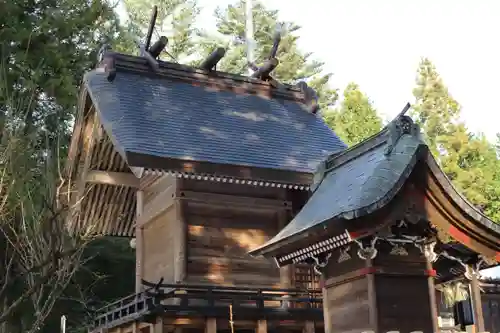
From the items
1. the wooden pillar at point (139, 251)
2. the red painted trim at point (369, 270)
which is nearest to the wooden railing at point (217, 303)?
→ the wooden pillar at point (139, 251)

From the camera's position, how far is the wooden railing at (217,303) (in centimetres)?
952

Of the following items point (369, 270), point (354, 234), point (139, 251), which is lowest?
point (369, 270)

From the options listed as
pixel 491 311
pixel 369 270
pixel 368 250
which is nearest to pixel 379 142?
pixel 368 250

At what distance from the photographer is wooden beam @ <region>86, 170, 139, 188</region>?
12570 mm

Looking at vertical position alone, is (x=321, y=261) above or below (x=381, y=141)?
below

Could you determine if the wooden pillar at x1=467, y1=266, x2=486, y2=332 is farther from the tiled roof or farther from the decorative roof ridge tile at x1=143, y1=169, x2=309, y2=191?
the tiled roof

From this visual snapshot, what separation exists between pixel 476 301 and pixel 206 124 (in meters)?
6.24

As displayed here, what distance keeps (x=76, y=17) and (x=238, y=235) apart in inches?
407

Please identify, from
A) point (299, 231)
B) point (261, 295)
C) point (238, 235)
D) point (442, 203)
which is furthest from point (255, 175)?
point (442, 203)

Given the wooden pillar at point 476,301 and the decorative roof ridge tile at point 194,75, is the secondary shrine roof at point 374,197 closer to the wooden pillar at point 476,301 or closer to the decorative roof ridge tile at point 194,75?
the wooden pillar at point 476,301

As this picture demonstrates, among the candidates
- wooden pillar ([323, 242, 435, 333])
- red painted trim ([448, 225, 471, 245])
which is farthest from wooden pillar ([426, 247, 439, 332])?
red painted trim ([448, 225, 471, 245])

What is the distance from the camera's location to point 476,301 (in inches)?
313

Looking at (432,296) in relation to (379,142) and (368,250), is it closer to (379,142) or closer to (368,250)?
(368,250)

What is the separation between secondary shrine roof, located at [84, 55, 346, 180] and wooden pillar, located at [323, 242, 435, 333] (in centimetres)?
357
